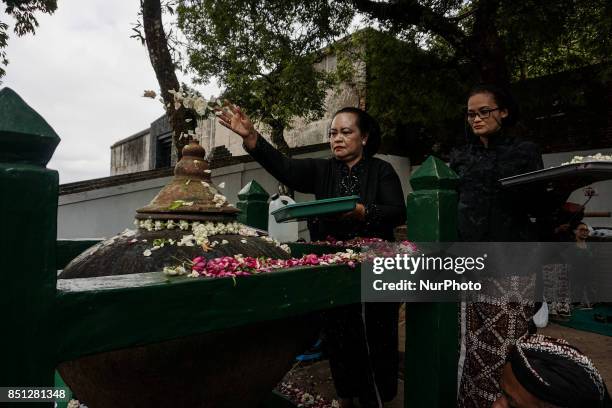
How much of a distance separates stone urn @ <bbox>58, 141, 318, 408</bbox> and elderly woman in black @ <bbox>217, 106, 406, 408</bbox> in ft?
2.01

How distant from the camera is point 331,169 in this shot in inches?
110

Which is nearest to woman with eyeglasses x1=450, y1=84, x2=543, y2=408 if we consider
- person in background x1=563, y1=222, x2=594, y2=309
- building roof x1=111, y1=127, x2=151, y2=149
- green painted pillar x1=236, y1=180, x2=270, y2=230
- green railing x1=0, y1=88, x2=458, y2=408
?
green railing x1=0, y1=88, x2=458, y2=408

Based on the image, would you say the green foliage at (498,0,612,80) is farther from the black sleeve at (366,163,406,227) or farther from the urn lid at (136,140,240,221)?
the urn lid at (136,140,240,221)

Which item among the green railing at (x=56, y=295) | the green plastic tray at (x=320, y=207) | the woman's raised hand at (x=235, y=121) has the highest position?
the woman's raised hand at (x=235, y=121)

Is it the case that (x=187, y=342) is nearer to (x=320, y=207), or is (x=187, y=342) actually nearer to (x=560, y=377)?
(x=320, y=207)

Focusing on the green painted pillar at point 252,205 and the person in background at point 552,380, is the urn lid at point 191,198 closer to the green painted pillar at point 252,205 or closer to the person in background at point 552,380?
the person in background at point 552,380

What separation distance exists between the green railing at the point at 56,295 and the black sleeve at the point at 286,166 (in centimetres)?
136

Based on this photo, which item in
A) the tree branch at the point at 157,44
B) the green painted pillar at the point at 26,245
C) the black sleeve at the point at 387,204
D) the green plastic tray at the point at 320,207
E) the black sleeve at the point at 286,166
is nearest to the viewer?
the green painted pillar at the point at 26,245

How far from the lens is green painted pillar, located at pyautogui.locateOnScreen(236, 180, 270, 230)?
3707 millimetres

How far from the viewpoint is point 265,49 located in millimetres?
9688

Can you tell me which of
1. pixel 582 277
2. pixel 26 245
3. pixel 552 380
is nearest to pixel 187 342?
pixel 26 245

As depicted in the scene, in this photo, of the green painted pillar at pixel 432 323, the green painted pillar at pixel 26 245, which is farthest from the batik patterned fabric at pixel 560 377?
the green painted pillar at pixel 26 245

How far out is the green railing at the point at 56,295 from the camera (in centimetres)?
90

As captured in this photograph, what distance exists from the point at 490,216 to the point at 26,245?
2.12 metres
